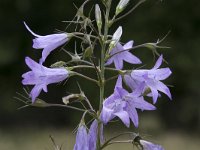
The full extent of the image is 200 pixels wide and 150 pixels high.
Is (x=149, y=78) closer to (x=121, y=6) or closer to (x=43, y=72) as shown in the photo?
(x=121, y=6)

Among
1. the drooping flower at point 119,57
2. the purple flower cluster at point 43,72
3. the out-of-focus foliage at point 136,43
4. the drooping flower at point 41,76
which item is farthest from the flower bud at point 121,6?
the out-of-focus foliage at point 136,43

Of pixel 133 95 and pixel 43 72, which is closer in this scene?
pixel 133 95

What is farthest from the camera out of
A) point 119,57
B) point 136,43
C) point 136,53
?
point 136,43

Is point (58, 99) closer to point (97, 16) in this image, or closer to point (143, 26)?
point (143, 26)

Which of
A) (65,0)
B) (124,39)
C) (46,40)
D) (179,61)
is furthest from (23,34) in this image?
(46,40)

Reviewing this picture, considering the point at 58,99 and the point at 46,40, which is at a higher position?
the point at 46,40

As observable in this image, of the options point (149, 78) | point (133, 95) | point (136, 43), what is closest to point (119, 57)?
point (149, 78)
